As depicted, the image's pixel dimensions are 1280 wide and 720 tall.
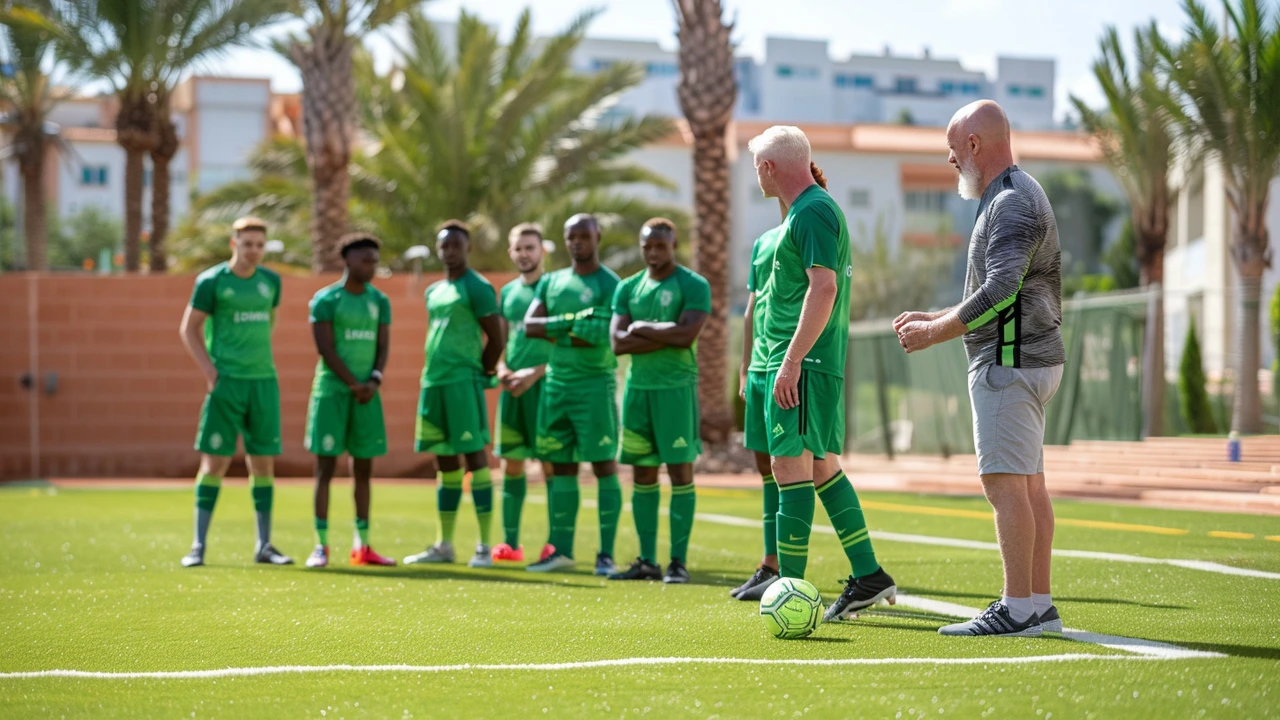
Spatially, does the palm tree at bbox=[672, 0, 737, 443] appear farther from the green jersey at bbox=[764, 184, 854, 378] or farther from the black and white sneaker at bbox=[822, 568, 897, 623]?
the black and white sneaker at bbox=[822, 568, 897, 623]

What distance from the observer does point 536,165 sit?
→ 88.8ft

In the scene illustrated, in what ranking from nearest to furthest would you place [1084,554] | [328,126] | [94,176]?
1. [1084,554]
2. [328,126]
3. [94,176]

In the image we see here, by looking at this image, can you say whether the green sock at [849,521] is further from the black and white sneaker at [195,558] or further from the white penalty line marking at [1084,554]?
the black and white sneaker at [195,558]

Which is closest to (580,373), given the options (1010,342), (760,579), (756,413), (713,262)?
(756,413)

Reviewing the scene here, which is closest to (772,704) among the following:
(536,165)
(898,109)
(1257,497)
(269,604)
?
(269,604)

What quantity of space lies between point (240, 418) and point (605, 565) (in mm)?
2814

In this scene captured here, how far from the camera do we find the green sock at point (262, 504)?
987cm

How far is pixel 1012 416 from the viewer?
5.74 m

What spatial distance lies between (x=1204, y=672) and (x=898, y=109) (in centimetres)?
8231

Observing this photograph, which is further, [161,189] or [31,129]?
[31,129]

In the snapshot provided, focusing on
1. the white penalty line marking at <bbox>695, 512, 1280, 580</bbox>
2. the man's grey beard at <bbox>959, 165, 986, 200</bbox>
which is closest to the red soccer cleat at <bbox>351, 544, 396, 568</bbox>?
the white penalty line marking at <bbox>695, 512, 1280, 580</bbox>

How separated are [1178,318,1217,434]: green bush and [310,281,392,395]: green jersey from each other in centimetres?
1512

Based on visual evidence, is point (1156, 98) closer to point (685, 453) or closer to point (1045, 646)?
point (685, 453)

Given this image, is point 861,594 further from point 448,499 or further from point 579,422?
point 448,499
